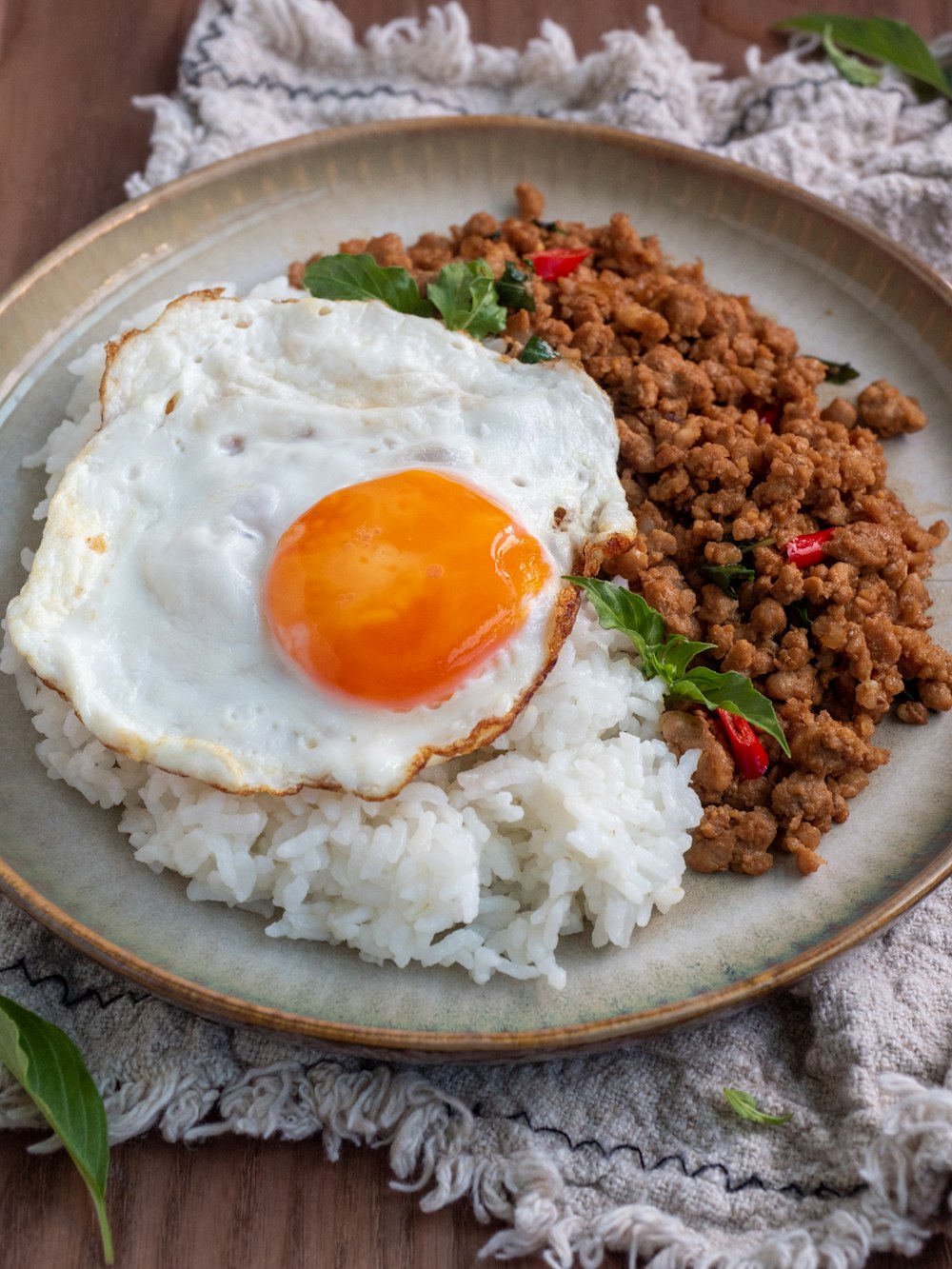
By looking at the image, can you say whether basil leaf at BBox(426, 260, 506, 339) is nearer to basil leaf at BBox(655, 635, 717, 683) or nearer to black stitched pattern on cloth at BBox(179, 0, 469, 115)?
basil leaf at BBox(655, 635, 717, 683)

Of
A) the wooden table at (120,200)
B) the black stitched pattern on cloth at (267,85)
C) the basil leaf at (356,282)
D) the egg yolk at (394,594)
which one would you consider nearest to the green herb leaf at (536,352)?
the basil leaf at (356,282)

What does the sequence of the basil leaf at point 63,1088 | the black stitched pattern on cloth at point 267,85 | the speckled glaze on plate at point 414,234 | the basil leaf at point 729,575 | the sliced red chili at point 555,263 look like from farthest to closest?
1. the black stitched pattern on cloth at point 267,85
2. the sliced red chili at point 555,263
3. the basil leaf at point 729,575
4. the speckled glaze on plate at point 414,234
5. the basil leaf at point 63,1088

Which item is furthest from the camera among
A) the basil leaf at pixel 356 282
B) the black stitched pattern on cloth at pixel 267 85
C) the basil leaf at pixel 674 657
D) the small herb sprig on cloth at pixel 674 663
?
the black stitched pattern on cloth at pixel 267 85

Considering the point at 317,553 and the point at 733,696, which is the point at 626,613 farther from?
the point at 317,553

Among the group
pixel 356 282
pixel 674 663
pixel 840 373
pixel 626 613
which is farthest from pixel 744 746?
pixel 356 282

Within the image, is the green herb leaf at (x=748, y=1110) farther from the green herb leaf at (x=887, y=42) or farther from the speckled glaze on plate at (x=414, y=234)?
the green herb leaf at (x=887, y=42)

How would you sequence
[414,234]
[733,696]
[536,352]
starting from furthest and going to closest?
[414,234], [536,352], [733,696]
